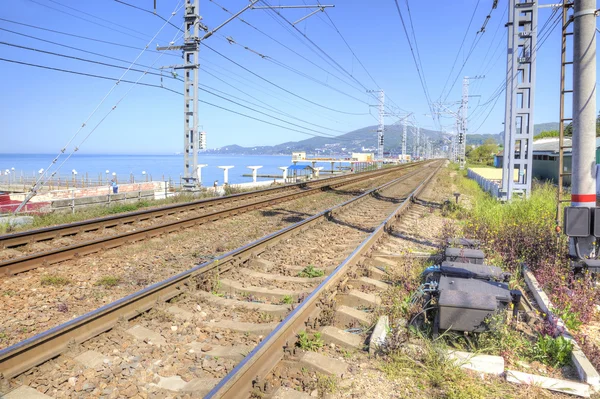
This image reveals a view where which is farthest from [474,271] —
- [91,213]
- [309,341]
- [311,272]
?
[91,213]

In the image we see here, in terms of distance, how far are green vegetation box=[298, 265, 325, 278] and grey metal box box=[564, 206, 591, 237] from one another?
11.7 ft

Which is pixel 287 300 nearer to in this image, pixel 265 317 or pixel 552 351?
pixel 265 317

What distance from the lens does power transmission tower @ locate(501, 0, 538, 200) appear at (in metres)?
15.3

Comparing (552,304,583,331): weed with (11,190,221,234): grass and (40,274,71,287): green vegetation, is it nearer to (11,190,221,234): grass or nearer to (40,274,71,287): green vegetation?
(40,274,71,287): green vegetation

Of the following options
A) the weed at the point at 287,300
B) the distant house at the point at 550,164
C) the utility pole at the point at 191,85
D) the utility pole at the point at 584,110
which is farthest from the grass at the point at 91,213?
the distant house at the point at 550,164

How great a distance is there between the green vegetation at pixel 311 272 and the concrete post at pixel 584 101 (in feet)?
12.6

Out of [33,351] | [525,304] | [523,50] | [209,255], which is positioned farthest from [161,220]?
[523,50]

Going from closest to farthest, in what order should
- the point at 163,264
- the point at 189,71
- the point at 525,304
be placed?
the point at 525,304, the point at 163,264, the point at 189,71

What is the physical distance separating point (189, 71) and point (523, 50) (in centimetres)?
1358

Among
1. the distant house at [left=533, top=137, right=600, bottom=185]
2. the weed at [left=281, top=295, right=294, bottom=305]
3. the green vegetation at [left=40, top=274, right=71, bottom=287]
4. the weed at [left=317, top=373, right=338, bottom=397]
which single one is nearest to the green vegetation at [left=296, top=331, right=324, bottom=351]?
the weed at [left=317, top=373, right=338, bottom=397]

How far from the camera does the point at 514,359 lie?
445cm

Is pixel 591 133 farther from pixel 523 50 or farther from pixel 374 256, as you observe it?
pixel 523 50

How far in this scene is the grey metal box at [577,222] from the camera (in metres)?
6.21

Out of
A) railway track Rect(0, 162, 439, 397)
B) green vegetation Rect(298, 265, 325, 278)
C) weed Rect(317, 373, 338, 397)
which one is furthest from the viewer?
green vegetation Rect(298, 265, 325, 278)
